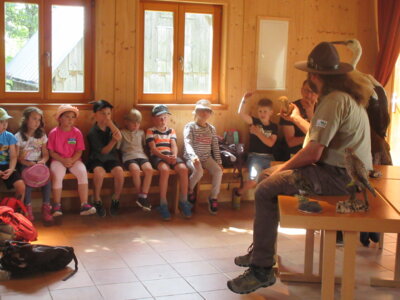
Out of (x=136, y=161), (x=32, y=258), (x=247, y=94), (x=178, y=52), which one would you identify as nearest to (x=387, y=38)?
(x=247, y=94)

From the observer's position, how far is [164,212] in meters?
5.55

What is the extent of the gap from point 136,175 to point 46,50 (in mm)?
1476

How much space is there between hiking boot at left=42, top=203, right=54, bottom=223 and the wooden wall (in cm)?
83

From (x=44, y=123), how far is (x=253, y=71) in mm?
2282

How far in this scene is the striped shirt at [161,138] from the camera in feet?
19.1

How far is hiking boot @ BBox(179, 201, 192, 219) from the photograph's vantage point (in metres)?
5.61

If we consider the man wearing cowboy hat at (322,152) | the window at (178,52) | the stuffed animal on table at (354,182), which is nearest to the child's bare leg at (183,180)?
the window at (178,52)

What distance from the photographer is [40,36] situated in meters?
5.58

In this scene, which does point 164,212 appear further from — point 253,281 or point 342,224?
point 342,224

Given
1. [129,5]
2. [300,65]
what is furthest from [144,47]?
[300,65]

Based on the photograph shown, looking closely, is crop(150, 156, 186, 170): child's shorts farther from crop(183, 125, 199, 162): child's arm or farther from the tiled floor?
the tiled floor

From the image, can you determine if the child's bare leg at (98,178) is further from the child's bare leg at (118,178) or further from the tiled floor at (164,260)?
the tiled floor at (164,260)

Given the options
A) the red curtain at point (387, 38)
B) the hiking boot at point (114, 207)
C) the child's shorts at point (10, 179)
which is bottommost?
the hiking boot at point (114, 207)

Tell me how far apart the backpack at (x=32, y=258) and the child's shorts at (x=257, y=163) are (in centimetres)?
249
